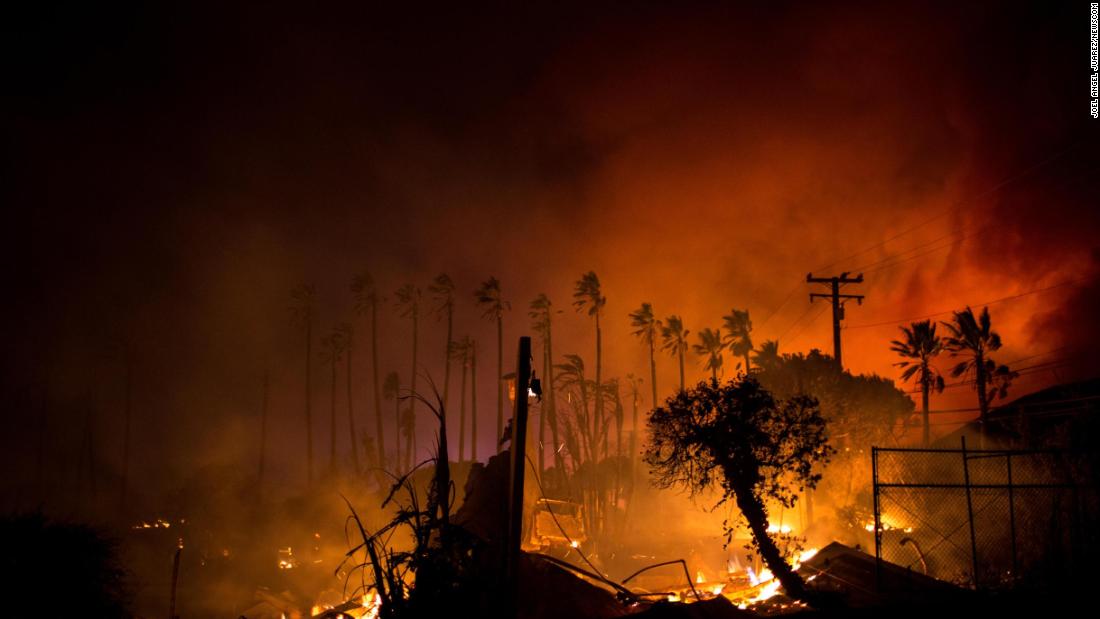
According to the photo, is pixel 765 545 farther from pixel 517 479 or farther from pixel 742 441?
pixel 517 479

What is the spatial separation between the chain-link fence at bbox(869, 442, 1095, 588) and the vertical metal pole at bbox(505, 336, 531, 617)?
927 centimetres

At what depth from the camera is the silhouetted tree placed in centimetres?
1703

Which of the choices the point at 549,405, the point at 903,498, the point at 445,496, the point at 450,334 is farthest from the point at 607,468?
the point at 445,496

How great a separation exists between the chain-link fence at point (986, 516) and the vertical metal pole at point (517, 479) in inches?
365

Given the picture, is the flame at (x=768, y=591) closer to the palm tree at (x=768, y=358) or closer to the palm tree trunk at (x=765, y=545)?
the palm tree trunk at (x=765, y=545)

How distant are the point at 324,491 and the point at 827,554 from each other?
49.4 meters

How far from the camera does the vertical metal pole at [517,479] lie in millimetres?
7699

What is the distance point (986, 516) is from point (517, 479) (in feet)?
68.0

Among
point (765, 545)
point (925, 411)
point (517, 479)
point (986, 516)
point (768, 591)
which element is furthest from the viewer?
point (925, 411)

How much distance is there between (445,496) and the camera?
21.3ft

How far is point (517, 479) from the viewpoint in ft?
26.2

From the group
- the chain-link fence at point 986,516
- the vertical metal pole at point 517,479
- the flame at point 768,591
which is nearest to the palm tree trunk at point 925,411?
the chain-link fence at point 986,516

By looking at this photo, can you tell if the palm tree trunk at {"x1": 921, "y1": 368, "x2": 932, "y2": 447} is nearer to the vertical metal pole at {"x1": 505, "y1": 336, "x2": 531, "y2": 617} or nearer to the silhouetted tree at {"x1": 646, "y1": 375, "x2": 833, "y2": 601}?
the silhouetted tree at {"x1": 646, "y1": 375, "x2": 833, "y2": 601}

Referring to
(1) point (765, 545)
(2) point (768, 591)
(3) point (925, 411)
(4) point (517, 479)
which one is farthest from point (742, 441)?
(3) point (925, 411)
